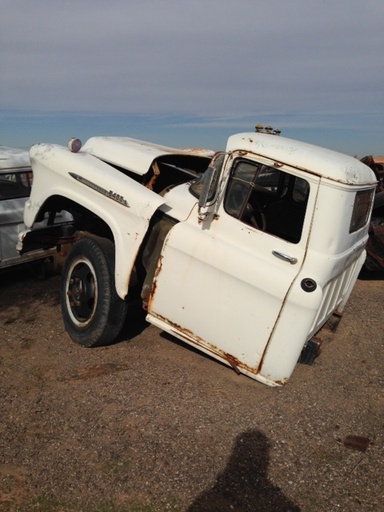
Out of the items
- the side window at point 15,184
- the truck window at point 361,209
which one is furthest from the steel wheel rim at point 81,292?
the truck window at point 361,209

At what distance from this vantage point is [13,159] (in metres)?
6.11

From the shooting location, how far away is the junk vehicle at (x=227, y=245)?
3375 mm

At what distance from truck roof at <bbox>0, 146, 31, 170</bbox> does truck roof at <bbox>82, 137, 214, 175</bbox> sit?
1.53m

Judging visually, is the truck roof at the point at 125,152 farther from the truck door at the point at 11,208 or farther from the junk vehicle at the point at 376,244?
the junk vehicle at the point at 376,244

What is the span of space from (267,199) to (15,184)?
142 inches

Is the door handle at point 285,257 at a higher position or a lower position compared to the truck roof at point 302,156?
lower

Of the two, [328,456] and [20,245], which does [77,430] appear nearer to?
[328,456]

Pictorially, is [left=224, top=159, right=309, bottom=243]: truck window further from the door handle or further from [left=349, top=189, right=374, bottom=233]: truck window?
[left=349, top=189, right=374, bottom=233]: truck window

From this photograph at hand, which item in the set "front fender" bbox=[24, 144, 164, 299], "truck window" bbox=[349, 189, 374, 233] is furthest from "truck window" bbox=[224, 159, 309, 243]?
"front fender" bbox=[24, 144, 164, 299]

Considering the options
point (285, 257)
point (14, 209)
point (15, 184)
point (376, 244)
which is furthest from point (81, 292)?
point (376, 244)

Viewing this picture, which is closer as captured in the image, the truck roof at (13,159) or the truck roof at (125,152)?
the truck roof at (125,152)

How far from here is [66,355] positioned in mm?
4484

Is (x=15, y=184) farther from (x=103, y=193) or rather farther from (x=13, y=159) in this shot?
(x=103, y=193)

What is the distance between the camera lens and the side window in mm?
5883
